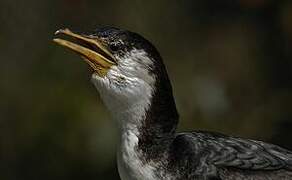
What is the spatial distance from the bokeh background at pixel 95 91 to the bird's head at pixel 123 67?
82.5 inches

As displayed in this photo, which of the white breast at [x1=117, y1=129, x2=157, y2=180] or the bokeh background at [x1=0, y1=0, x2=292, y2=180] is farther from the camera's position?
the bokeh background at [x1=0, y1=0, x2=292, y2=180]

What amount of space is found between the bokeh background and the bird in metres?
1.99

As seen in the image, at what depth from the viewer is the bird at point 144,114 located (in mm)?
3271

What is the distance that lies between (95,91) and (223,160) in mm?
2261

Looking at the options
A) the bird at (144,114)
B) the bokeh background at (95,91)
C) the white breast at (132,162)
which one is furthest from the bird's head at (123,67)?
the bokeh background at (95,91)

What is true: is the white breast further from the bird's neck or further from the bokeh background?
the bokeh background

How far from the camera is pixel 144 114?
3320mm

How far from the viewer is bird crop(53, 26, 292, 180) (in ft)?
10.7

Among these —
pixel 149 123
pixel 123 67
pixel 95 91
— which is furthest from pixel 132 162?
pixel 95 91

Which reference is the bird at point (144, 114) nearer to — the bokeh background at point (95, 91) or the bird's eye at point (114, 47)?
the bird's eye at point (114, 47)

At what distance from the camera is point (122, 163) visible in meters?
3.36

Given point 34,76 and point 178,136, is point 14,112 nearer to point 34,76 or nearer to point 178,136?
point 34,76

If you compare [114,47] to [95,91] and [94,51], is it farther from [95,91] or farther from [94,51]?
[95,91]

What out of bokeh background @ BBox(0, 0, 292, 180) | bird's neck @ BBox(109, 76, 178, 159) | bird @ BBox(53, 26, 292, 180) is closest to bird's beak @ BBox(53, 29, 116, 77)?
bird @ BBox(53, 26, 292, 180)
